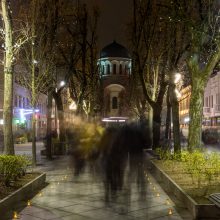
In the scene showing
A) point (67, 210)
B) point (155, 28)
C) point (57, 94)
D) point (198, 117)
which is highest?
point (155, 28)

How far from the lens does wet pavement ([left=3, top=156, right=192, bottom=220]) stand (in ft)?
39.4

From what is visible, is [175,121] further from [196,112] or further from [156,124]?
[156,124]

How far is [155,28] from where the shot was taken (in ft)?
110

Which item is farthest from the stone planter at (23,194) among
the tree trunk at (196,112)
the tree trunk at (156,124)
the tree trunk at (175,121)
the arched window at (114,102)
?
the arched window at (114,102)

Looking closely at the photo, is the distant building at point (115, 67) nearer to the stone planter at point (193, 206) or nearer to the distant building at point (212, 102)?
the distant building at point (212, 102)

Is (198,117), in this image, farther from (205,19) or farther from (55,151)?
(55,151)

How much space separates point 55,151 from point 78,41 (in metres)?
12.2

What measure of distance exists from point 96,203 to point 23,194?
80.7 inches

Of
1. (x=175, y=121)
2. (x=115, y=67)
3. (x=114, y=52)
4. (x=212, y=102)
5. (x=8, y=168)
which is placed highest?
(x=114, y=52)

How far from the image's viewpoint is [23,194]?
46.9 ft

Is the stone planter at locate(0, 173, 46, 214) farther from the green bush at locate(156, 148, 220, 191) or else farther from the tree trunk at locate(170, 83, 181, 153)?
the tree trunk at locate(170, 83, 181, 153)

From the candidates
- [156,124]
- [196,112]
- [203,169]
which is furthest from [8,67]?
[156,124]

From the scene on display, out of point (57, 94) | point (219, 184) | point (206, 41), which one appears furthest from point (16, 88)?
point (219, 184)

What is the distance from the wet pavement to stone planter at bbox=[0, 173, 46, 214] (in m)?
0.19
